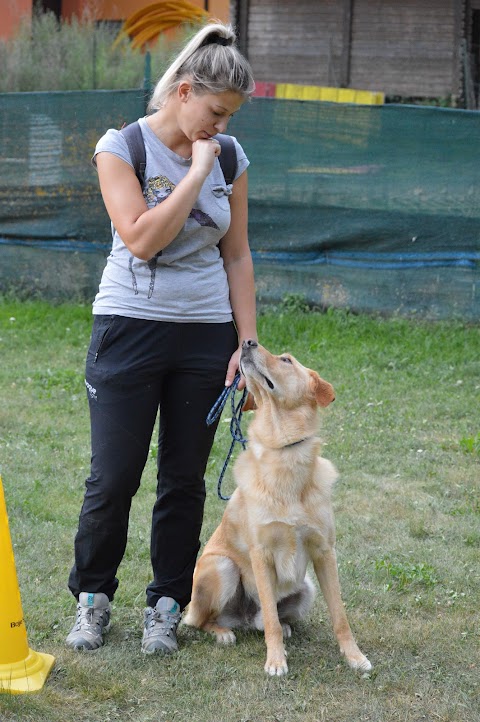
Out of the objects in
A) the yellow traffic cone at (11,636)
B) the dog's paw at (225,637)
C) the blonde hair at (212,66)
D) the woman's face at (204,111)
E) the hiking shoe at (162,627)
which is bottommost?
the dog's paw at (225,637)

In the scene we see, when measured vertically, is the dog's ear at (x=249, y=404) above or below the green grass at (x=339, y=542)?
above

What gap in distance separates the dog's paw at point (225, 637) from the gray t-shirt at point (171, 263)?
1.23 meters

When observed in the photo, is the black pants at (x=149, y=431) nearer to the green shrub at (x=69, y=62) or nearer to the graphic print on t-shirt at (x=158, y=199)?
the graphic print on t-shirt at (x=158, y=199)

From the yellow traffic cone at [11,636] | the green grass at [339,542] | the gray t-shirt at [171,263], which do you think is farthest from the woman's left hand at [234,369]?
the green grass at [339,542]

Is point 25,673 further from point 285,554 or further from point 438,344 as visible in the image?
point 438,344

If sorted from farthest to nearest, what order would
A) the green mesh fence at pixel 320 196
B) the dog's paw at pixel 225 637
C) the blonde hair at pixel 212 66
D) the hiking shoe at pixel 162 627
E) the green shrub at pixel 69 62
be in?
1. the green shrub at pixel 69 62
2. the green mesh fence at pixel 320 196
3. the dog's paw at pixel 225 637
4. the hiking shoe at pixel 162 627
5. the blonde hair at pixel 212 66

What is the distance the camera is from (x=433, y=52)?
1207cm

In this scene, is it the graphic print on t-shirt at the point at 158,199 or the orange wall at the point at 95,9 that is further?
the orange wall at the point at 95,9

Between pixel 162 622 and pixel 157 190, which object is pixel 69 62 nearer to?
pixel 157 190

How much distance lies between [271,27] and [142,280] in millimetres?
10451

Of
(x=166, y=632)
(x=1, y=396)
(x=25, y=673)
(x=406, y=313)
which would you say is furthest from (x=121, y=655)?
(x=406, y=313)

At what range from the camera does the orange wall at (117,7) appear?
13352mm

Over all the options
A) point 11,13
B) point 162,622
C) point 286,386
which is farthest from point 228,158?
point 11,13

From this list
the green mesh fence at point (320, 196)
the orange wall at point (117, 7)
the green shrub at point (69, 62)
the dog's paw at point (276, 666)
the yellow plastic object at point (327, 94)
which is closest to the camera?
the dog's paw at point (276, 666)
